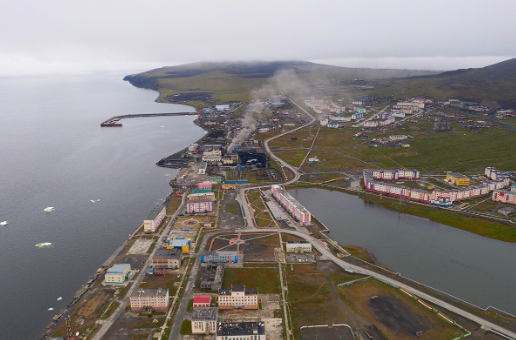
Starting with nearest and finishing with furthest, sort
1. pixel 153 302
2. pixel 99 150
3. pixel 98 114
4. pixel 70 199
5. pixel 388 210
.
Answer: pixel 153 302, pixel 388 210, pixel 70 199, pixel 99 150, pixel 98 114


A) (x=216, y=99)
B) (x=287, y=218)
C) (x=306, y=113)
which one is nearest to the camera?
(x=287, y=218)

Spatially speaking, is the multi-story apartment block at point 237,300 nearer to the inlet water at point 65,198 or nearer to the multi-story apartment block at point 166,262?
the multi-story apartment block at point 166,262

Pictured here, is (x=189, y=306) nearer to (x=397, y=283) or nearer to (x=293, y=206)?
(x=397, y=283)

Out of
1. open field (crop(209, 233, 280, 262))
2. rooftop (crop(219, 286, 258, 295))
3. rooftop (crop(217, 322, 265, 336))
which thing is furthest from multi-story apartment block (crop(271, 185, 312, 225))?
rooftop (crop(217, 322, 265, 336))

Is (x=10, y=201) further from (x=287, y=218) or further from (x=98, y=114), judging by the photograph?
(x=98, y=114)

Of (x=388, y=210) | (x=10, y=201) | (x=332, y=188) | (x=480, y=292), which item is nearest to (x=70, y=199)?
(x=10, y=201)

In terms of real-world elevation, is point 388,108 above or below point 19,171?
above

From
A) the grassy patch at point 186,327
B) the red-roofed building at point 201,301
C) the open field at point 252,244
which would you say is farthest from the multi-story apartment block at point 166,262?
the grassy patch at point 186,327
